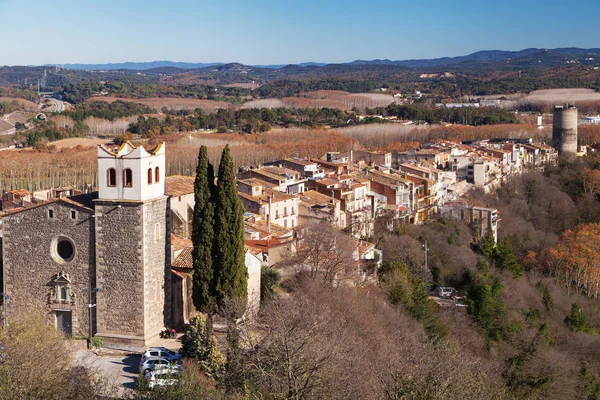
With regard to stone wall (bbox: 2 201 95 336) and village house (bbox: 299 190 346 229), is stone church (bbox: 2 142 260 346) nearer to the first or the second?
stone wall (bbox: 2 201 95 336)

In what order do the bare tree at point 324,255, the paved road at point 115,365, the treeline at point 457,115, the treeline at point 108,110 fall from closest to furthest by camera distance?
the paved road at point 115,365 → the bare tree at point 324,255 → the treeline at point 457,115 → the treeline at point 108,110

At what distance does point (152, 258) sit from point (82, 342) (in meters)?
2.38

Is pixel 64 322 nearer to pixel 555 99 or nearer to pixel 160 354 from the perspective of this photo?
pixel 160 354

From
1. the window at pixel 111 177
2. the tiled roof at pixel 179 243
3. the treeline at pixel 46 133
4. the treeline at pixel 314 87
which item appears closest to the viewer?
the window at pixel 111 177

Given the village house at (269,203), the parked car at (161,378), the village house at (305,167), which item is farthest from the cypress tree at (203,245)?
the village house at (305,167)

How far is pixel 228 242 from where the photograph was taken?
67.6 feet

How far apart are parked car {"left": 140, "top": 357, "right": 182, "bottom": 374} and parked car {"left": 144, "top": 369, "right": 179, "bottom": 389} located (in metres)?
0.11

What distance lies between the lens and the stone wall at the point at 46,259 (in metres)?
20.1

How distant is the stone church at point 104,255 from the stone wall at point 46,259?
2 cm

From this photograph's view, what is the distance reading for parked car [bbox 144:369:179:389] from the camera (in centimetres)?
1465

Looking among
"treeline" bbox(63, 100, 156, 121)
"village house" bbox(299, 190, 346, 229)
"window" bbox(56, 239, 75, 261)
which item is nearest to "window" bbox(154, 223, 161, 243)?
"window" bbox(56, 239, 75, 261)

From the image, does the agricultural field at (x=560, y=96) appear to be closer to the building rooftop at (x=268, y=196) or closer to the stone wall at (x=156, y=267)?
the building rooftop at (x=268, y=196)

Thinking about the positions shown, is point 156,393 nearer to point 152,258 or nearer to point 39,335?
point 39,335

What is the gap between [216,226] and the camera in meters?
20.6
